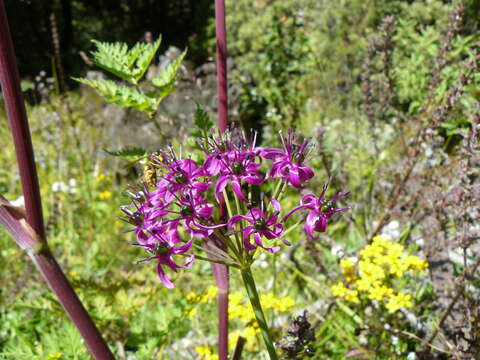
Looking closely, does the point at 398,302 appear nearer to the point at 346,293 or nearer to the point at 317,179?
the point at 346,293

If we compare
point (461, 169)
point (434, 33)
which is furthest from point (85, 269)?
point (434, 33)

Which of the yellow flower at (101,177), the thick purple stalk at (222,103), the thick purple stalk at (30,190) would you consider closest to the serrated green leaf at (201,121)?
the thick purple stalk at (222,103)

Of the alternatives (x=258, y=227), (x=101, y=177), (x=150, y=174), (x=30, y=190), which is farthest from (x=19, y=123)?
(x=101, y=177)

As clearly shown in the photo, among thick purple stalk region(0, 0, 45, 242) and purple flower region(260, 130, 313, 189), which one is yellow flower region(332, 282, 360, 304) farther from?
thick purple stalk region(0, 0, 45, 242)

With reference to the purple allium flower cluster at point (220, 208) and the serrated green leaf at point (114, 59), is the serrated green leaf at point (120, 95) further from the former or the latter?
the purple allium flower cluster at point (220, 208)

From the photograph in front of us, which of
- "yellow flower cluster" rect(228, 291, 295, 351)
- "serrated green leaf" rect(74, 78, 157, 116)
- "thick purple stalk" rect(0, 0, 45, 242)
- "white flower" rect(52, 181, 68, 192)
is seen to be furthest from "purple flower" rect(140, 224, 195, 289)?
"white flower" rect(52, 181, 68, 192)
